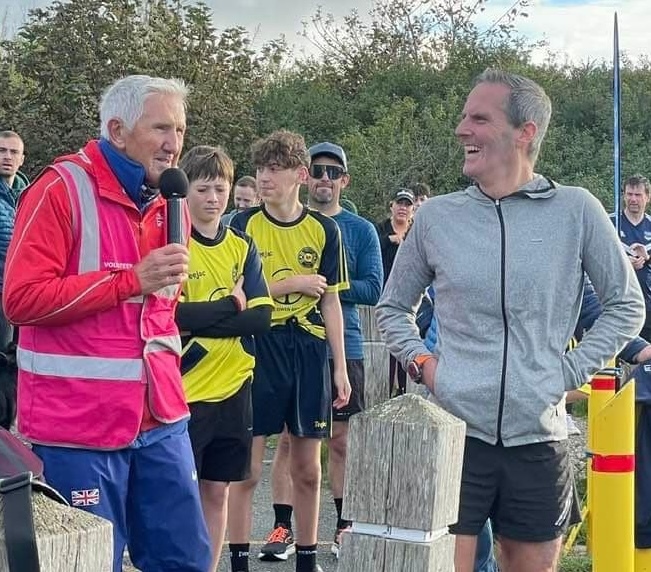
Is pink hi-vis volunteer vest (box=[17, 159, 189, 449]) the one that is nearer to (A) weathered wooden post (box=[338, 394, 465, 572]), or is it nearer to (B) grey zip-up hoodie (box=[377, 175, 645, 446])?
(B) grey zip-up hoodie (box=[377, 175, 645, 446])

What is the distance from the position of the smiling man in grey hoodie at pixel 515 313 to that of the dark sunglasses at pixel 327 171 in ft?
9.94

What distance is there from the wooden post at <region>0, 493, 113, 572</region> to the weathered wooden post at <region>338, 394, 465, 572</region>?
2.40 feet

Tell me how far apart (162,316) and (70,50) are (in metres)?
15.9

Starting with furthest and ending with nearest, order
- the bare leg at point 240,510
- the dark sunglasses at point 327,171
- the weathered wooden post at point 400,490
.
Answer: the dark sunglasses at point 327,171 → the bare leg at point 240,510 → the weathered wooden post at point 400,490

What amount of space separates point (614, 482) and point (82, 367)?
2189 mm

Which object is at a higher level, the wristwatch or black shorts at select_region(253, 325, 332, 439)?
the wristwatch

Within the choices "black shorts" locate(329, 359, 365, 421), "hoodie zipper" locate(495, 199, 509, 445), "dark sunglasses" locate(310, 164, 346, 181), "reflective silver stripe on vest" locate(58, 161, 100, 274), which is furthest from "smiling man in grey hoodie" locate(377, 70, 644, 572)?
"dark sunglasses" locate(310, 164, 346, 181)

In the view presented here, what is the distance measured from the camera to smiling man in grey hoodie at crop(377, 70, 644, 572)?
351 centimetres

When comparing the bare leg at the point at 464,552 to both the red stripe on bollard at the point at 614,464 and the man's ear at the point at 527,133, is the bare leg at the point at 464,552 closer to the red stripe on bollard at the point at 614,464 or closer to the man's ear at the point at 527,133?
the red stripe on bollard at the point at 614,464

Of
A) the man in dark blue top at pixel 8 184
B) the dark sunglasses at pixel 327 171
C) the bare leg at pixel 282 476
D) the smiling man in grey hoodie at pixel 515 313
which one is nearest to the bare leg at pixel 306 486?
the bare leg at pixel 282 476

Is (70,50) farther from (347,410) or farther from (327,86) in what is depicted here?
(347,410)

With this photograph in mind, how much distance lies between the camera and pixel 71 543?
4.77 feet

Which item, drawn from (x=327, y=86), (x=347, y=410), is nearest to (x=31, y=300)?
(x=347, y=410)

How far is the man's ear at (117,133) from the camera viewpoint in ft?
11.7
